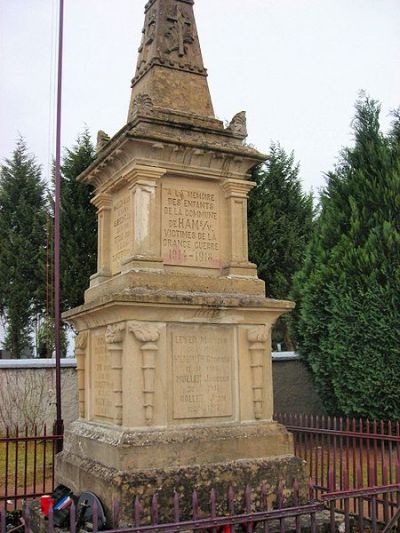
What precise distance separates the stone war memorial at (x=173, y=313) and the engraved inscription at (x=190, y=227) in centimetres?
1

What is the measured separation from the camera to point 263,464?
6430 millimetres

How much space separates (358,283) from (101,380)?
6106mm

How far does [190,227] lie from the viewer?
705 centimetres

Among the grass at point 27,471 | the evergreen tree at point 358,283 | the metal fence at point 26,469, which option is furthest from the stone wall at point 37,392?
the evergreen tree at point 358,283

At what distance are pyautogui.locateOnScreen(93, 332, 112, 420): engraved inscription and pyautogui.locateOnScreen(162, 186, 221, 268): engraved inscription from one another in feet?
4.36

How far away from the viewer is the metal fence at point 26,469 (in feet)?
26.2

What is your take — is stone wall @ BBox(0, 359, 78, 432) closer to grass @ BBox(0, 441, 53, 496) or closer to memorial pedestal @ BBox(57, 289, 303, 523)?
grass @ BBox(0, 441, 53, 496)

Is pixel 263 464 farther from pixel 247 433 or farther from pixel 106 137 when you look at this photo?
pixel 106 137

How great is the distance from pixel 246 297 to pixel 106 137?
288cm

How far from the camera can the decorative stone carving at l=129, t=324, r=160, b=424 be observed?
6129 mm

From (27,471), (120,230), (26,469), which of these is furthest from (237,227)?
A: (27,471)

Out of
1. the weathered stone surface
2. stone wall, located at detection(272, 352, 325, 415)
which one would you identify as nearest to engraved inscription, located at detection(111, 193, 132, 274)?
the weathered stone surface

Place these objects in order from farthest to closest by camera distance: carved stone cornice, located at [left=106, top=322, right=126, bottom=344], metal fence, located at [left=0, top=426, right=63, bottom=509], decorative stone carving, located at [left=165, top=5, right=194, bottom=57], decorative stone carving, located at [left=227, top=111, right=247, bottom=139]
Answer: metal fence, located at [left=0, top=426, right=63, bottom=509] → decorative stone carving, located at [left=165, top=5, right=194, bottom=57] → decorative stone carving, located at [left=227, top=111, right=247, bottom=139] → carved stone cornice, located at [left=106, top=322, right=126, bottom=344]

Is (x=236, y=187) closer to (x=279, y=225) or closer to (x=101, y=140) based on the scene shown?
(x=101, y=140)
